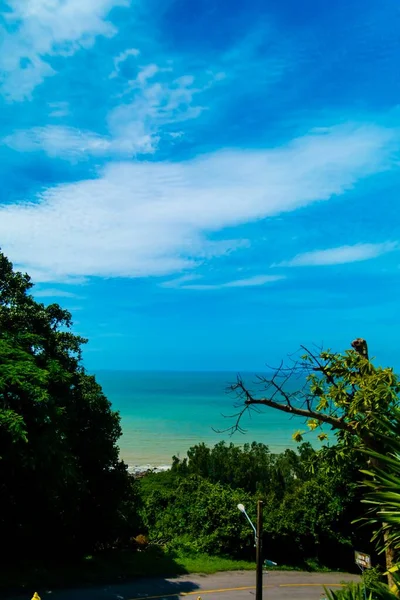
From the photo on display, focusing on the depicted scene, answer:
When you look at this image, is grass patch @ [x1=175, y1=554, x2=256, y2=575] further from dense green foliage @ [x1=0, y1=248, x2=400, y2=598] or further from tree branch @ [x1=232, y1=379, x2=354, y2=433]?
tree branch @ [x1=232, y1=379, x2=354, y2=433]

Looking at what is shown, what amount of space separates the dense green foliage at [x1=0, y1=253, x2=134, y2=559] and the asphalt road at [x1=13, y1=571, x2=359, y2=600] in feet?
10.4

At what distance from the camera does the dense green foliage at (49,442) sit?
1444 centimetres

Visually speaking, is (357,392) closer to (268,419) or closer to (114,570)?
(114,570)

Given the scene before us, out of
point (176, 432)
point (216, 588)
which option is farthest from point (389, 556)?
point (176, 432)

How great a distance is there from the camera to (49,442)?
47.7 feet

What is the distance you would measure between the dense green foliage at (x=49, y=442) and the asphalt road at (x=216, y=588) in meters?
3.19

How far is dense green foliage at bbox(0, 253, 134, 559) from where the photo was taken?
14.4m

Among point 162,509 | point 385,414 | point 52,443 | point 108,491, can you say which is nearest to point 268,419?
point 162,509

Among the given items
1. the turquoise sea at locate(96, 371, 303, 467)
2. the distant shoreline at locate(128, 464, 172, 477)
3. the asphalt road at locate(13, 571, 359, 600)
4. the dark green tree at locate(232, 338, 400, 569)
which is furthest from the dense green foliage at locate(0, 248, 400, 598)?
the distant shoreline at locate(128, 464, 172, 477)

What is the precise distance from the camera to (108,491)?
21250 millimetres

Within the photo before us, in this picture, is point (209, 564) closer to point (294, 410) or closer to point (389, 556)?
point (389, 556)

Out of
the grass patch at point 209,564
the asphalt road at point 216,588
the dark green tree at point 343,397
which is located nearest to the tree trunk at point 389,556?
the dark green tree at point 343,397

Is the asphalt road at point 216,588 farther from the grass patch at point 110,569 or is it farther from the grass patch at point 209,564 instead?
the grass patch at point 110,569

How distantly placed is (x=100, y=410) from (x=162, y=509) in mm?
11353
